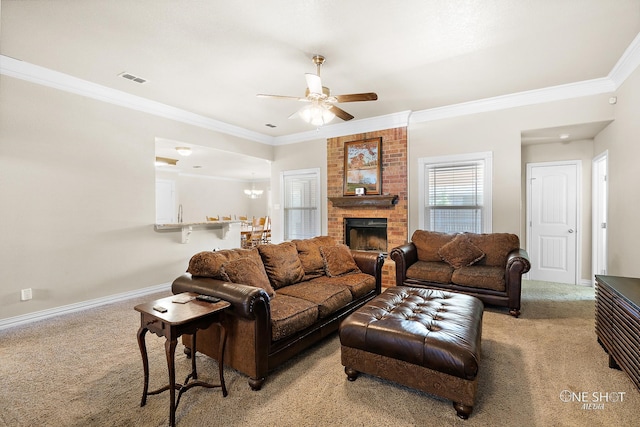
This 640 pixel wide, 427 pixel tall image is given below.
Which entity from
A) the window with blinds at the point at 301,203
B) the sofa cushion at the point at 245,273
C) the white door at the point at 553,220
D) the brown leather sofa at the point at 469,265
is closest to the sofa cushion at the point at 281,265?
the sofa cushion at the point at 245,273

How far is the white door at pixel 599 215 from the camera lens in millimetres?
4391

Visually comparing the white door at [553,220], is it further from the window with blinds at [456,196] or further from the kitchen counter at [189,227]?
the kitchen counter at [189,227]

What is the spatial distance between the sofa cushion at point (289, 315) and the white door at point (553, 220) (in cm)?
460

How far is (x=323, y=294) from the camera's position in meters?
2.73

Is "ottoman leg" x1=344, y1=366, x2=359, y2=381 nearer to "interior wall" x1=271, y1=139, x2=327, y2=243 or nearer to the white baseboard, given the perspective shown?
the white baseboard

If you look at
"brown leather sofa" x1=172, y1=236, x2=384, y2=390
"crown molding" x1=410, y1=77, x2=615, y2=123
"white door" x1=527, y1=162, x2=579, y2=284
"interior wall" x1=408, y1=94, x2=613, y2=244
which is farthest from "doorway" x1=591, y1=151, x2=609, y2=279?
"brown leather sofa" x1=172, y1=236, x2=384, y2=390

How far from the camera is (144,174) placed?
171 inches

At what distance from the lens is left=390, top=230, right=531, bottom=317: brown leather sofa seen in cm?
343

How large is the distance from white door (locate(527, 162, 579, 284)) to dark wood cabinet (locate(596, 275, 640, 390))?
9.18ft

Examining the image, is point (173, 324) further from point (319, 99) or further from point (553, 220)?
point (553, 220)

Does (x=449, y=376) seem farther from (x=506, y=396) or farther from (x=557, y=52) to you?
(x=557, y=52)

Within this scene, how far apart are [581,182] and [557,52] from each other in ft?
8.92

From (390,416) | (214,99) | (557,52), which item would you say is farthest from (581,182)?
(214,99)

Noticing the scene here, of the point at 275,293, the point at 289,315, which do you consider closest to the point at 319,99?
the point at 275,293
